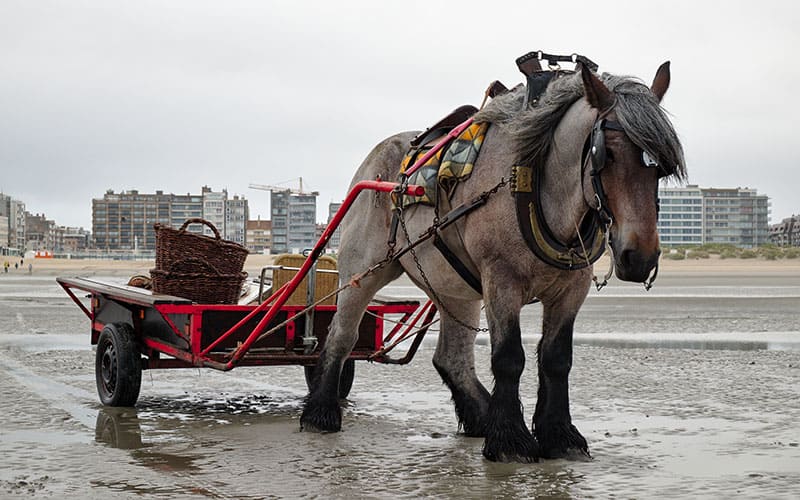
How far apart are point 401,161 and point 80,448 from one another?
126 inches

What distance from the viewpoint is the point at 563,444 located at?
659cm

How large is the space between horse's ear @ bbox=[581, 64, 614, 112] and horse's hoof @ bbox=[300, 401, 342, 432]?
3309mm

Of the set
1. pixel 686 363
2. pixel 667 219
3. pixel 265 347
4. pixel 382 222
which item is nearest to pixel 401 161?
pixel 382 222

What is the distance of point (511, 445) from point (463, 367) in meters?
1.67

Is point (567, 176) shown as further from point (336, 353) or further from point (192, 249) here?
point (192, 249)

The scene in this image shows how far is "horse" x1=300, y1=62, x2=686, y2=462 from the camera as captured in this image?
5676 millimetres

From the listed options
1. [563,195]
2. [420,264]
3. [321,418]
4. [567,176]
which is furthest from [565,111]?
[321,418]

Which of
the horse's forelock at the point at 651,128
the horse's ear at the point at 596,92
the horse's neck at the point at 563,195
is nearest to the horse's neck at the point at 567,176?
the horse's neck at the point at 563,195

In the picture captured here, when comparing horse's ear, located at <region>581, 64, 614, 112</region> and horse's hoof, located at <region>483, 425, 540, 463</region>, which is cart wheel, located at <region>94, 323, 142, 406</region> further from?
horse's ear, located at <region>581, 64, 614, 112</region>

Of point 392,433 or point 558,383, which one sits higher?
point 558,383

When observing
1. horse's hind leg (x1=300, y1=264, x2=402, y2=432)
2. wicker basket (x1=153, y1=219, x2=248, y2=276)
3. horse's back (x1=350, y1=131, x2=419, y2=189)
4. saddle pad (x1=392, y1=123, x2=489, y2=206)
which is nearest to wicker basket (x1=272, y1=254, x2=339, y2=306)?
wicker basket (x1=153, y1=219, x2=248, y2=276)

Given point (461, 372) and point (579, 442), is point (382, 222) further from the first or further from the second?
point (579, 442)

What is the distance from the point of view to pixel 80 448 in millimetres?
7047

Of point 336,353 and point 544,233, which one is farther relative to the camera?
point 336,353
